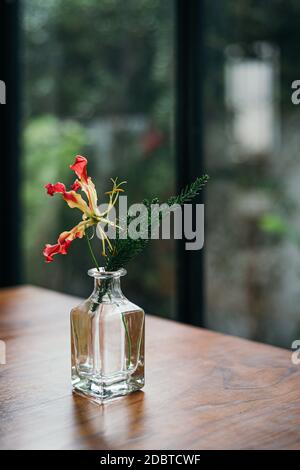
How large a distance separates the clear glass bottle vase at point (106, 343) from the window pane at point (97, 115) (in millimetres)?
1137

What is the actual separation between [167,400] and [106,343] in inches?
5.5

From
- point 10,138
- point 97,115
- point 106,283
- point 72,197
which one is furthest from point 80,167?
point 10,138

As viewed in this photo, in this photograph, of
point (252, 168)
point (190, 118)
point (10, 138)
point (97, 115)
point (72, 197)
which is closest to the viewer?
point (72, 197)

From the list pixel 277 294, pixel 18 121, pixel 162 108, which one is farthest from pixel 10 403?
pixel 18 121

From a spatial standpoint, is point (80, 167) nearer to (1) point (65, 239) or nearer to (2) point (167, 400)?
(1) point (65, 239)

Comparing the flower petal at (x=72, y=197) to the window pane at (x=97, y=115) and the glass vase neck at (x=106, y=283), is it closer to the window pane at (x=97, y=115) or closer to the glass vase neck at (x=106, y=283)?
the glass vase neck at (x=106, y=283)

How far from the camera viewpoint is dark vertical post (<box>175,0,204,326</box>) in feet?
6.50

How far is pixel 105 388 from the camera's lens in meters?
0.97

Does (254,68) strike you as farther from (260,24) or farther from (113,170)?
(113,170)

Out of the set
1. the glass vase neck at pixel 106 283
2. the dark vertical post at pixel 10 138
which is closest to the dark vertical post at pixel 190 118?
the glass vase neck at pixel 106 283

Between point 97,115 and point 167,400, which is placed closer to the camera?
point 167,400

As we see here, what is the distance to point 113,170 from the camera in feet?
7.80

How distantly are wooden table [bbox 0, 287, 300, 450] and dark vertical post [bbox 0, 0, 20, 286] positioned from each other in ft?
5.08

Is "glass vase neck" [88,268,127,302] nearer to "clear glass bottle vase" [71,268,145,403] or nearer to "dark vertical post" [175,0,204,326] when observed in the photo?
"clear glass bottle vase" [71,268,145,403]
